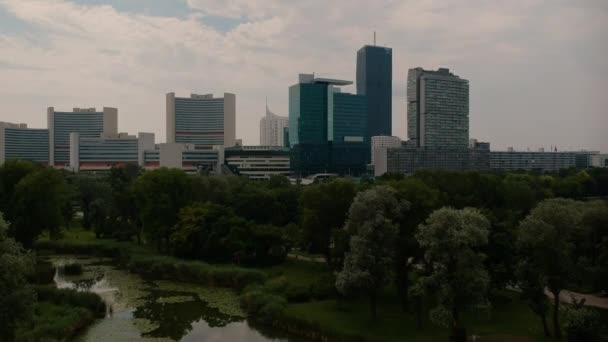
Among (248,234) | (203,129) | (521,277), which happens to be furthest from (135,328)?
(203,129)

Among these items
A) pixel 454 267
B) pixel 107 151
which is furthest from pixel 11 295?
pixel 107 151

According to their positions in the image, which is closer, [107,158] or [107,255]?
[107,255]

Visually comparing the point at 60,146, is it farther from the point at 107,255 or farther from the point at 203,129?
the point at 107,255

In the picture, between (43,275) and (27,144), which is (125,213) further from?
(27,144)

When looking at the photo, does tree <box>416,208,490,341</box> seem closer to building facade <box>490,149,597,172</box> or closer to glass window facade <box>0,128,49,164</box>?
glass window facade <box>0,128,49,164</box>

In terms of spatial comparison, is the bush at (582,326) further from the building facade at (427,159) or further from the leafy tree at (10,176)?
the building facade at (427,159)

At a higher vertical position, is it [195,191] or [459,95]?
[459,95]

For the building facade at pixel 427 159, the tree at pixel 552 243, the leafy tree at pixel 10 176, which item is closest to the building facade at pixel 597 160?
the building facade at pixel 427 159
